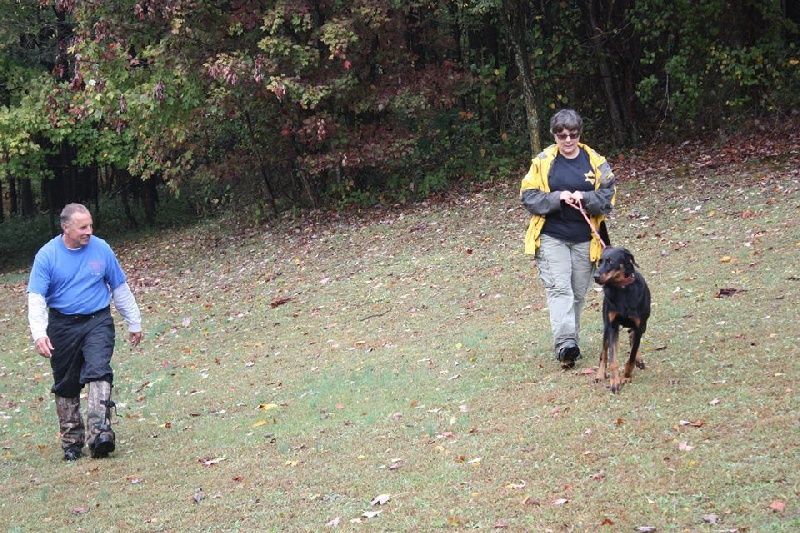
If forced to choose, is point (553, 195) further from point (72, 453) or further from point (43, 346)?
point (72, 453)

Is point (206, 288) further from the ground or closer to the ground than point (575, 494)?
closer to the ground

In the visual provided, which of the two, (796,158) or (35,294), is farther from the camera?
(796,158)

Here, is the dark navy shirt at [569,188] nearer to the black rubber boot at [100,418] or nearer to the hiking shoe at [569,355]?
the hiking shoe at [569,355]

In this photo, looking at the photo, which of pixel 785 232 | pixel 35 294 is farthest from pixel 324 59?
pixel 35 294

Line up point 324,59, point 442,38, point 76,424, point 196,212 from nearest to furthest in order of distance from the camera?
point 76,424 → point 324,59 → point 442,38 → point 196,212

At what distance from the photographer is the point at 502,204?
19047 millimetres

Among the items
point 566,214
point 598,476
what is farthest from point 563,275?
point 598,476

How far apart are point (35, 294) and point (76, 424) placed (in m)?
1.22

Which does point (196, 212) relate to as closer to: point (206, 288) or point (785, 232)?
point (206, 288)

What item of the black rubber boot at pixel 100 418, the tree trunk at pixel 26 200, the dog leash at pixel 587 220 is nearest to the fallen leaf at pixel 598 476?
the dog leash at pixel 587 220

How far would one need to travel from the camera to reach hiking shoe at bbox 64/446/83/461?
7852 millimetres

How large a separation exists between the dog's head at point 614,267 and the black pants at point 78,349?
399 centimetres

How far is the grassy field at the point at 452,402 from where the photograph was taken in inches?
212

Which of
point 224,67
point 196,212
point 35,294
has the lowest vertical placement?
point 196,212
